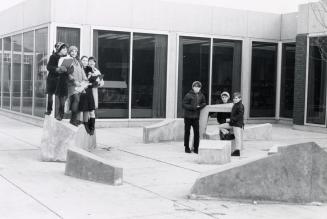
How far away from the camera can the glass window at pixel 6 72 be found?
23.1 m

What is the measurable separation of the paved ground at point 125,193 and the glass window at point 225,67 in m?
8.30

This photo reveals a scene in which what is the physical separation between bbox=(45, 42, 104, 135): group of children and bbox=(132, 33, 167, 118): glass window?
6662 mm

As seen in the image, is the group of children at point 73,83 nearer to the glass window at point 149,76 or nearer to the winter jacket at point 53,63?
the winter jacket at point 53,63

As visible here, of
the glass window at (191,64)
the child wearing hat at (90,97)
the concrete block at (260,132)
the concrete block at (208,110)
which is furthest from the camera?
the glass window at (191,64)

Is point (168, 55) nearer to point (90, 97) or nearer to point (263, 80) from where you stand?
point (263, 80)

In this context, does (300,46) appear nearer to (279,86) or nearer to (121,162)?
(279,86)

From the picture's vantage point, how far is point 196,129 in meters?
13.0

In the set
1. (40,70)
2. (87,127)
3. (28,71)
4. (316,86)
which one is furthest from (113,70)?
(316,86)

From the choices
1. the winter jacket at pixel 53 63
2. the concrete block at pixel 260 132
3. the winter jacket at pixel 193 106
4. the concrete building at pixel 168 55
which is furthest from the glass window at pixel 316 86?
the winter jacket at pixel 53 63

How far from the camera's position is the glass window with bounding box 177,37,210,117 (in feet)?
66.8

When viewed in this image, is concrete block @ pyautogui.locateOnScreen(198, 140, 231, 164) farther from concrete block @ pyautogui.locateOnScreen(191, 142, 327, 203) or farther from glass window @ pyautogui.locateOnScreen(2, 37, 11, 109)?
glass window @ pyautogui.locateOnScreen(2, 37, 11, 109)

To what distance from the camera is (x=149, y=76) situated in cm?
1972

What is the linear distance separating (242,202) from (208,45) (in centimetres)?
1341

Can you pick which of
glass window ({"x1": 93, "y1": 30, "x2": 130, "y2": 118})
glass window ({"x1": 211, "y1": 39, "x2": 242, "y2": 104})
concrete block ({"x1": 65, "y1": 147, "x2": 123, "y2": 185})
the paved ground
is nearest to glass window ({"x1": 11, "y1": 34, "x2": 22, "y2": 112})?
glass window ({"x1": 93, "y1": 30, "x2": 130, "y2": 118})
